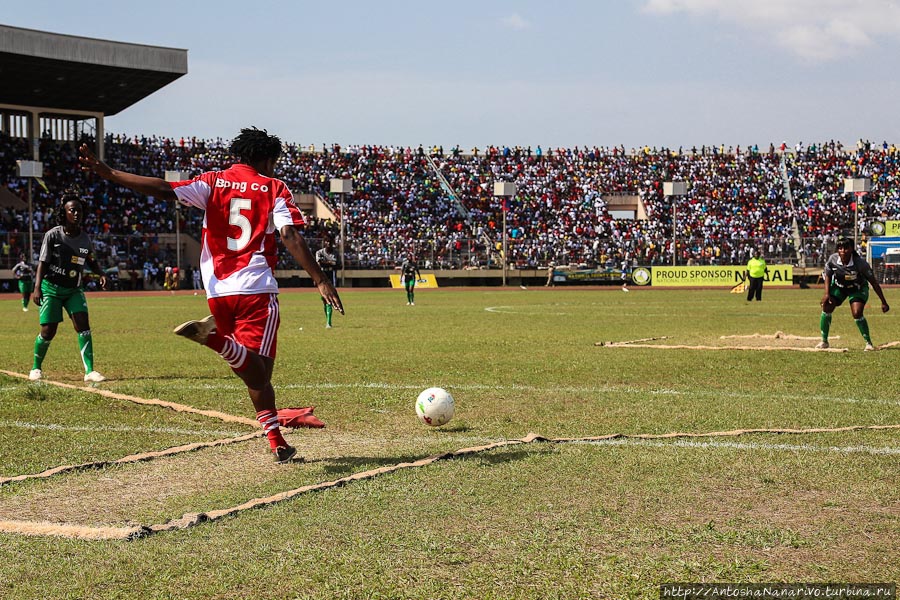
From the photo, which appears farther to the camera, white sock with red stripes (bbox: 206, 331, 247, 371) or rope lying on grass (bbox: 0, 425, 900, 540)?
white sock with red stripes (bbox: 206, 331, 247, 371)

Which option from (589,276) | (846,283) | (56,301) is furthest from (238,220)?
(589,276)

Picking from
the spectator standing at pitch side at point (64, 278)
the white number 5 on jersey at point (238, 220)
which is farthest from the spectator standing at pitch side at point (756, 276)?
the white number 5 on jersey at point (238, 220)

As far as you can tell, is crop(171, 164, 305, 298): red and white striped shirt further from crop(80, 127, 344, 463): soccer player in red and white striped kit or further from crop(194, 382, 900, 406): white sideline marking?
crop(194, 382, 900, 406): white sideline marking

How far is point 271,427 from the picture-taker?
276 inches

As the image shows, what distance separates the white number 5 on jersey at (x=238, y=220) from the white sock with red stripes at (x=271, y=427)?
114 cm

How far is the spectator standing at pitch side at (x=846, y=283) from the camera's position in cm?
1634

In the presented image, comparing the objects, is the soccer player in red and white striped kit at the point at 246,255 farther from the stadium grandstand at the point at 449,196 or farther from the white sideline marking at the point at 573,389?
the stadium grandstand at the point at 449,196

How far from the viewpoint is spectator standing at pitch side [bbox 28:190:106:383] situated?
1223 cm

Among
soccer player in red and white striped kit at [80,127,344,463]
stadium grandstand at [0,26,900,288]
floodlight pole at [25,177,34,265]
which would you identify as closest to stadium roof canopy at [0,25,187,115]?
stadium grandstand at [0,26,900,288]

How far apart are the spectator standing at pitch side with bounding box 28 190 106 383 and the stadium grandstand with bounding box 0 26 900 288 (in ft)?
131

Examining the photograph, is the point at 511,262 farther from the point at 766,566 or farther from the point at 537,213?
the point at 766,566

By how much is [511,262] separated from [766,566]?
5610 cm

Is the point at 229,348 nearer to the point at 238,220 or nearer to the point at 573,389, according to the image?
the point at 238,220

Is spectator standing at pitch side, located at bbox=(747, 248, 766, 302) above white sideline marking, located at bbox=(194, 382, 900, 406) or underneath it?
above
